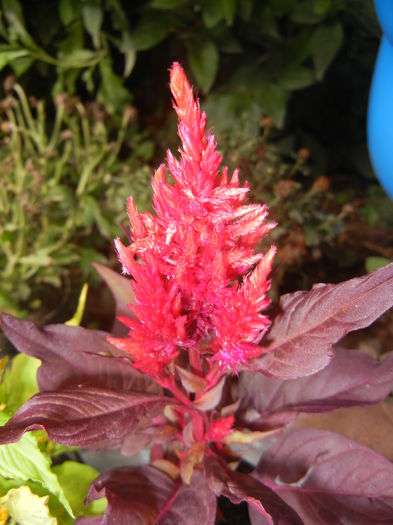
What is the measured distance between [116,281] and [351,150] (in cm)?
138

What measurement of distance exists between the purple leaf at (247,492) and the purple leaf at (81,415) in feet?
0.37

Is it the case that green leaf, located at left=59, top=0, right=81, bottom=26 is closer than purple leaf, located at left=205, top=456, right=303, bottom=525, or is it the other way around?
purple leaf, located at left=205, top=456, right=303, bottom=525

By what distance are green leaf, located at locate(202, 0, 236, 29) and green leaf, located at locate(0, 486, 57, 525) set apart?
117 cm

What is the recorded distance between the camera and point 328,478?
731 millimetres

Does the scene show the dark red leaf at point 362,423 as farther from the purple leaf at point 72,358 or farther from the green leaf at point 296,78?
the green leaf at point 296,78

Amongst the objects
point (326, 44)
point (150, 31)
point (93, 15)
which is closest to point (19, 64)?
point (93, 15)

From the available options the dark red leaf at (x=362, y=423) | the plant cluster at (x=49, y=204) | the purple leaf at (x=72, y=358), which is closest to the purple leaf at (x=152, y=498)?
the purple leaf at (x=72, y=358)

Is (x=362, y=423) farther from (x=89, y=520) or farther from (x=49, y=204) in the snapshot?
(x=49, y=204)

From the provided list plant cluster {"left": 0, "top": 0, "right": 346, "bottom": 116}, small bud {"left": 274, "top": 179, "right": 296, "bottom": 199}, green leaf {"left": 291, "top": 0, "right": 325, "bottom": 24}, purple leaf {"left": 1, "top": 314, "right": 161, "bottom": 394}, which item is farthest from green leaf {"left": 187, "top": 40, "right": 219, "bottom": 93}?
purple leaf {"left": 1, "top": 314, "right": 161, "bottom": 394}

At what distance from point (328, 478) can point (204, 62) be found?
1.19 meters

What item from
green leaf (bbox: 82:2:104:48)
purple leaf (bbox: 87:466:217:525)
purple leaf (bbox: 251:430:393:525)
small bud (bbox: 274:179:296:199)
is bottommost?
purple leaf (bbox: 251:430:393:525)

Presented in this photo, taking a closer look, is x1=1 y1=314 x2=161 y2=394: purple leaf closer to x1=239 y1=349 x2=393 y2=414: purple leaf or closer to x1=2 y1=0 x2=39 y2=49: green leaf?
x1=239 y1=349 x2=393 y2=414: purple leaf

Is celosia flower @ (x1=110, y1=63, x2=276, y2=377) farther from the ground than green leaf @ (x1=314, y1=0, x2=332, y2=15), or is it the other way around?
green leaf @ (x1=314, y1=0, x2=332, y2=15)

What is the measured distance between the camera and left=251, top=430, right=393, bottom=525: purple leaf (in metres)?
0.68
